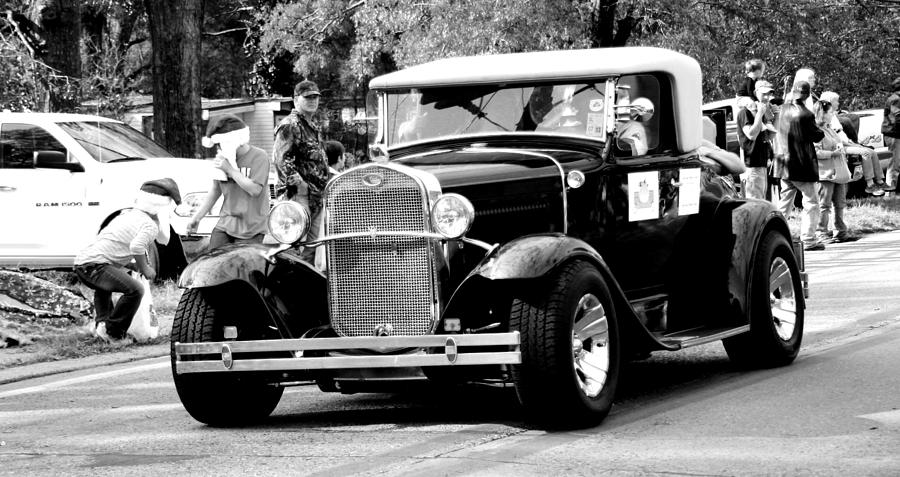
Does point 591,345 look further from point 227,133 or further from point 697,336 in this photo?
point 227,133

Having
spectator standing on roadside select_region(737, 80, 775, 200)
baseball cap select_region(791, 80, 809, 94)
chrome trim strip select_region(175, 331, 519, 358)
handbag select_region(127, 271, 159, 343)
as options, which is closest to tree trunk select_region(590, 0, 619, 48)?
spectator standing on roadside select_region(737, 80, 775, 200)

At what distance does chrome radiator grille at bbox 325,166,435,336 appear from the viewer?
688 cm

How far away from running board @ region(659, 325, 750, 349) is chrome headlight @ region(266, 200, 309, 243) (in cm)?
205

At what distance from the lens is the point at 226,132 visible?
1016 cm

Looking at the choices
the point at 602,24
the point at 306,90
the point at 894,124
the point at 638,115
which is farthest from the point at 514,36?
the point at 638,115

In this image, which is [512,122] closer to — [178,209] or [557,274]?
[557,274]

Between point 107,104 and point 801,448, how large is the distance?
2218 cm

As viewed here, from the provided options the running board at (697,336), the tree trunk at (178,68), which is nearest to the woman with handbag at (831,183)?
the tree trunk at (178,68)

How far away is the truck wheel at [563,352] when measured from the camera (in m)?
6.40

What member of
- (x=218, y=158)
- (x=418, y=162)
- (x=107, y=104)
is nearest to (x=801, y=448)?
(x=418, y=162)

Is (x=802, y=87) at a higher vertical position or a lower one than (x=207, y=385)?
higher

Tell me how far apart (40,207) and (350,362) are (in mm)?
9334

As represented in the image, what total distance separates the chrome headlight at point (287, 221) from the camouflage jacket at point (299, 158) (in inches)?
162

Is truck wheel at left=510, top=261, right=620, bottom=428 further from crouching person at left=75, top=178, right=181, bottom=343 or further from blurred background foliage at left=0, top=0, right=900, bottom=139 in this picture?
blurred background foliage at left=0, top=0, right=900, bottom=139
